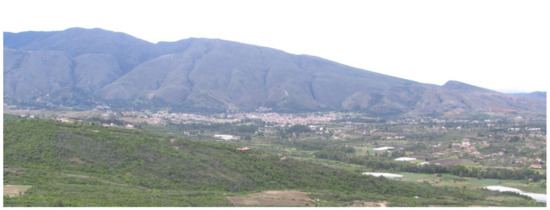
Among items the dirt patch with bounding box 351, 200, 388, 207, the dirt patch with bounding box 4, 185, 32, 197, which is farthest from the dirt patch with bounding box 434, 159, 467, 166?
the dirt patch with bounding box 4, 185, 32, 197

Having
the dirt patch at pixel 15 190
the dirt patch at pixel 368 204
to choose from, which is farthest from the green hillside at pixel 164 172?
the dirt patch at pixel 368 204

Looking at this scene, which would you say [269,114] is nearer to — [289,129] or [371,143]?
[289,129]

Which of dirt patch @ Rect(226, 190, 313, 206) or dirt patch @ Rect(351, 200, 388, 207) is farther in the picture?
dirt patch @ Rect(351, 200, 388, 207)

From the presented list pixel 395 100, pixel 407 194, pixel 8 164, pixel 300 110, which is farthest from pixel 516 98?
pixel 8 164

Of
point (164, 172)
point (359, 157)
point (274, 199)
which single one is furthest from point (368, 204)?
point (359, 157)

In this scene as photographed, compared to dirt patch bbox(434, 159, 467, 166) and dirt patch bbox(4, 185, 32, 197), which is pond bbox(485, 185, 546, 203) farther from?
dirt patch bbox(4, 185, 32, 197)

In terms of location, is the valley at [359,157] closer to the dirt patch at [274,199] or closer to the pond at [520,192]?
the dirt patch at [274,199]
